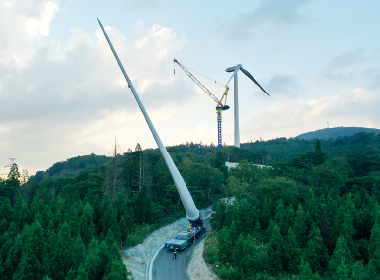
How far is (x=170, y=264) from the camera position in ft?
95.8

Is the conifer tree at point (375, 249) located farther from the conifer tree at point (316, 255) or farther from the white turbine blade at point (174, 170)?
the white turbine blade at point (174, 170)

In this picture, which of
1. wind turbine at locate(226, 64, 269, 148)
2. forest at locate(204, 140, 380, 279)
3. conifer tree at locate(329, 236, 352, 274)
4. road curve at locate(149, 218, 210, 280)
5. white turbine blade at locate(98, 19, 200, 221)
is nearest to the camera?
conifer tree at locate(329, 236, 352, 274)

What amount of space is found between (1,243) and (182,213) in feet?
91.9

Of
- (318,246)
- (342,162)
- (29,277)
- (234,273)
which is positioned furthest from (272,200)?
(29,277)

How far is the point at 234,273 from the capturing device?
23.6 m

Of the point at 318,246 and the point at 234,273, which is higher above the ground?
the point at 318,246

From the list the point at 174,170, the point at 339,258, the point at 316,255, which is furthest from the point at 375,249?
the point at 174,170

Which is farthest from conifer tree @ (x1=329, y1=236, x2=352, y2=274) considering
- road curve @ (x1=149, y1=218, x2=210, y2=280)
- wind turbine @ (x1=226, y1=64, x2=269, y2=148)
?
wind turbine @ (x1=226, y1=64, x2=269, y2=148)

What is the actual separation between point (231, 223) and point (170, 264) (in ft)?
27.3

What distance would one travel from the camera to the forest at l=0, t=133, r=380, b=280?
23.0 meters

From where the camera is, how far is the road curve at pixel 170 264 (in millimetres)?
26609

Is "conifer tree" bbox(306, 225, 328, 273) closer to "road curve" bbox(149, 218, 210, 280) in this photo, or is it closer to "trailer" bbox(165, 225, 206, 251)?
"road curve" bbox(149, 218, 210, 280)

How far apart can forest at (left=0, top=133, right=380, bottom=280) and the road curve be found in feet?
8.66

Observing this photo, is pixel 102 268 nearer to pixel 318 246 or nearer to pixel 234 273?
pixel 234 273
